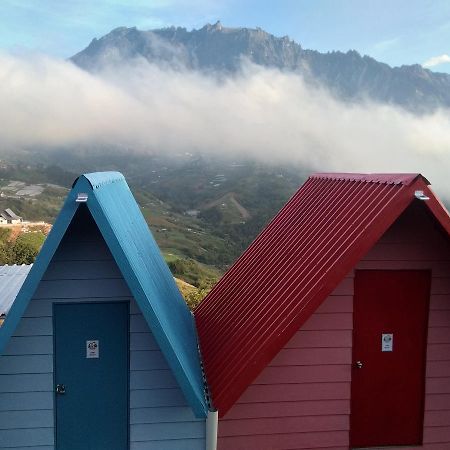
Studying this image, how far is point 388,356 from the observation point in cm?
582

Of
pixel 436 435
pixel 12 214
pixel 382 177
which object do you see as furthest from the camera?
pixel 12 214

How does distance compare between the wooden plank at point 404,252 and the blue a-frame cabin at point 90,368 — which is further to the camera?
the wooden plank at point 404,252

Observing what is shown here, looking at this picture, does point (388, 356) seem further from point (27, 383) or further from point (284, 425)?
point (27, 383)

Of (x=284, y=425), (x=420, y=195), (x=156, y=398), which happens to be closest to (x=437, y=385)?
(x=284, y=425)

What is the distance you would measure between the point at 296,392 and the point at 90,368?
2.25 metres

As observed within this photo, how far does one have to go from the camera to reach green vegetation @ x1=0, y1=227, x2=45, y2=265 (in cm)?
3894

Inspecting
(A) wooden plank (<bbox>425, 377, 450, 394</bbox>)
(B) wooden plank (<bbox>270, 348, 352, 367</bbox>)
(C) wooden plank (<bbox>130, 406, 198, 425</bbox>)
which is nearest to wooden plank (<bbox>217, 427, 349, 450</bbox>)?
(C) wooden plank (<bbox>130, 406, 198, 425</bbox>)

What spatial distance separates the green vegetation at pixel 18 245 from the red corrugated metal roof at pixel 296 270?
32.5m

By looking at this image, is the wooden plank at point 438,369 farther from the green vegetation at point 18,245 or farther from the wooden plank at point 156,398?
the green vegetation at point 18,245

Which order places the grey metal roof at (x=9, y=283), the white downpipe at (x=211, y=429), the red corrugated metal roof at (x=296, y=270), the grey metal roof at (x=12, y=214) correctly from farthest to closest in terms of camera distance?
the grey metal roof at (x=12, y=214) < the grey metal roof at (x=9, y=283) < the white downpipe at (x=211, y=429) < the red corrugated metal roof at (x=296, y=270)

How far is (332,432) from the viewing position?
18.7 feet

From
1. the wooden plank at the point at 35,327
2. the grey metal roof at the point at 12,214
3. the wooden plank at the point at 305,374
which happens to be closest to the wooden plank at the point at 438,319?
the wooden plank at the point at 305,374

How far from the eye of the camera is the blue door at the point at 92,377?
5281mm

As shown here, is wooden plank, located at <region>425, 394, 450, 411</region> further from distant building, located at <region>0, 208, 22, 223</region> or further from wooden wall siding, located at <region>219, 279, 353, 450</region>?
distant building, located at <region>0, 208, 22, 223</region>
